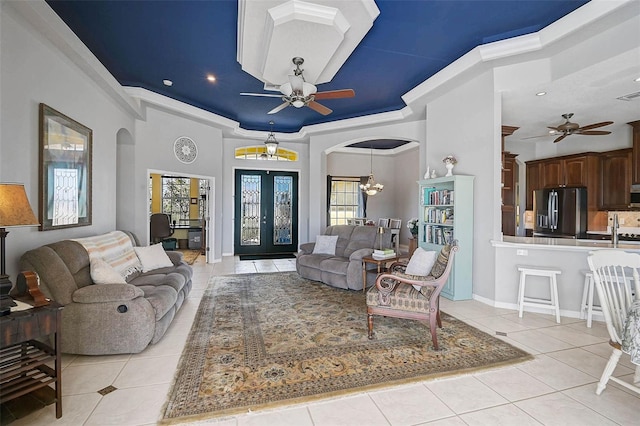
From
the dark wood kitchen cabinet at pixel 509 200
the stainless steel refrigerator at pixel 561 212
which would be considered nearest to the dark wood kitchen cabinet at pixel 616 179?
the stainless steel refrigerator at pixel 561 212

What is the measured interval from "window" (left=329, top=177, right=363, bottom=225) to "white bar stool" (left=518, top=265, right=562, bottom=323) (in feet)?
22.5

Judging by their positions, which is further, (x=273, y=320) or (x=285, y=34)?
(x=273, y=320)

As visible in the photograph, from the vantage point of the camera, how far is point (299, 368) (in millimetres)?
2588

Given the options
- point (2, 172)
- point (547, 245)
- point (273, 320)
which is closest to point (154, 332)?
point (273, 320)

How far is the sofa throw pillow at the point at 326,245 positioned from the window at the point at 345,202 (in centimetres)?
469

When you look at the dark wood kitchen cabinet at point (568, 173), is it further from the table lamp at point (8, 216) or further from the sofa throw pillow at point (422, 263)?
the table lamp at point (8, 216)

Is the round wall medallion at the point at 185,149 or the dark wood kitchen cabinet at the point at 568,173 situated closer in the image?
the dark wood kitchen cabinet at the point at 568,173

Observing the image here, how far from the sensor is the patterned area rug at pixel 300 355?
223 cm

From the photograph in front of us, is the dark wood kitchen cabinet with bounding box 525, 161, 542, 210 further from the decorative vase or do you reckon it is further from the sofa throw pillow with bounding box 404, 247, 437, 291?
the sofa throw pillow with bounding box 404, 247, 437, 291

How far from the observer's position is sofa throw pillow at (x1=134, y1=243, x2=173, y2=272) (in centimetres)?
426

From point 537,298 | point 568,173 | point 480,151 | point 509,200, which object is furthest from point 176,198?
point 568,173

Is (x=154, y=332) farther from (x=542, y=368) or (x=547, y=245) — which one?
(x=547, y=245)

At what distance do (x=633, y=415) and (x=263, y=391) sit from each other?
8.11 feet

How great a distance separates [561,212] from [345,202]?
592 centimetres
